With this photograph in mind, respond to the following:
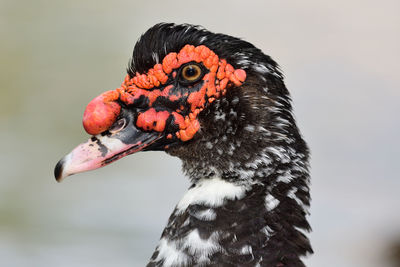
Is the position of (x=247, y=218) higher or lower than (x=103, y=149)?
lower

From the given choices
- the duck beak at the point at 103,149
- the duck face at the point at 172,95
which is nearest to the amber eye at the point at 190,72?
the duck face at the point at 172,95

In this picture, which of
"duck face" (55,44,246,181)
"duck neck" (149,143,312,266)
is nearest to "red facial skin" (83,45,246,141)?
"duck face" (55,44,246,181)

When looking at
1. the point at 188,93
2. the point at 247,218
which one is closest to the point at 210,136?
the point at 188,93

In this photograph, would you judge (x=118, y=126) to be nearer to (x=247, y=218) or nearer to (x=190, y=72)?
(x=190, y=72)

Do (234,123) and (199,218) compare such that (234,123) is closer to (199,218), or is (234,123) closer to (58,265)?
(199,218)

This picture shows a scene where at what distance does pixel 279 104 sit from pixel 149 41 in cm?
64

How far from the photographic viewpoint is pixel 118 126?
270 cm

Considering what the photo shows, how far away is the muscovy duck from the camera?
2.59 m

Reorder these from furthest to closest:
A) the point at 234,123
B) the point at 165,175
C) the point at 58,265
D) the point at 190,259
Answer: the point at 165,175 < the point at 58,265 < the point at 234,123 < the point at 190,259

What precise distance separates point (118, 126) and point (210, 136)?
1.31ft

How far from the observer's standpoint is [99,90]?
24.3 feet

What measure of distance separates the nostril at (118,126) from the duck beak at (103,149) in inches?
0.6

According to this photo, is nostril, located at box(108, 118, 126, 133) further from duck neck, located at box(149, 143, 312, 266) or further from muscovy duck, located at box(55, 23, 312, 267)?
duck neck, located at box(149, 143, 312, 266)

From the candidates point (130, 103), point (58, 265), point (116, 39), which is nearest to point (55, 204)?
point (58, 265)
